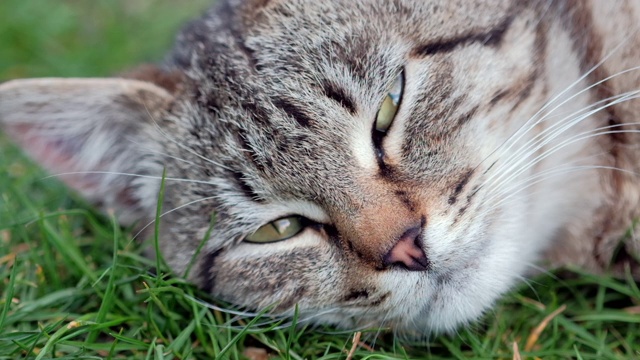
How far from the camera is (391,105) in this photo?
7.29 ft

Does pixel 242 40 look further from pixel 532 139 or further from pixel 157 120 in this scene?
pixel 532 139

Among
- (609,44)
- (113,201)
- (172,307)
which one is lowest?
(172,307)

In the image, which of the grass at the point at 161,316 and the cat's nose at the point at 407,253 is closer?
the cat's nose at the point at 407,253

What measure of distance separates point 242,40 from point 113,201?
1.01 m

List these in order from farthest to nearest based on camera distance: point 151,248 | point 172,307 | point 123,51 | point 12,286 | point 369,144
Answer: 1. point 123,51
2. point 151,248
3. point 172,307
4. point 12,286
5. point 369,144

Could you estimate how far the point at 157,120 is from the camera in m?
2.54

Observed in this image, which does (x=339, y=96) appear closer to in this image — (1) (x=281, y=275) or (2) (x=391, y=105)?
(2) (x=391, y=105)

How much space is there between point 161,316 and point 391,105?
1.18 meters

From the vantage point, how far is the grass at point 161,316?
2.28 metres

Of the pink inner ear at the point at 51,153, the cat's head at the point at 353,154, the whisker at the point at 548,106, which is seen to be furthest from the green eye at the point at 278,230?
the pink inner ear at the point at 51,153

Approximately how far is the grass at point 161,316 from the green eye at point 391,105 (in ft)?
2.52

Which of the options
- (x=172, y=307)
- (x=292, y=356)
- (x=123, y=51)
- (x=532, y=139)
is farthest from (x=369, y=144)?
(x=123, y=51)

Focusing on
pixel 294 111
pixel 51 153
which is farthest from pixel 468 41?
pixel 51 153

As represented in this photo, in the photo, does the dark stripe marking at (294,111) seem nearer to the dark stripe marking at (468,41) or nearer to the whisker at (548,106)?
the dark stripe marking at (468,41)
